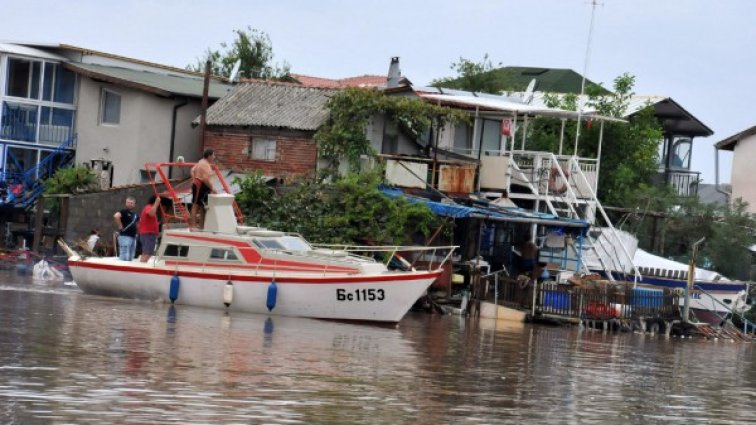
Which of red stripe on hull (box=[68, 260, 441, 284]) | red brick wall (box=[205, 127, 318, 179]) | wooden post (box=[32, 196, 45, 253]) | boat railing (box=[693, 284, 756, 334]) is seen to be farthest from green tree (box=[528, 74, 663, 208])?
red stripe on hull (box=[68, 260, 441, 284])

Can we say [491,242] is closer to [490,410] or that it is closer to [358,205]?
[358,205]

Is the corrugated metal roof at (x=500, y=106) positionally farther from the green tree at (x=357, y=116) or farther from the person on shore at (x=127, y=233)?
the person on shore at (x=127, y=233)

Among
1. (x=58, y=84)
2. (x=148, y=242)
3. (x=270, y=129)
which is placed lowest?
(x=148, y=242)

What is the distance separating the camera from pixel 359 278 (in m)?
30.2

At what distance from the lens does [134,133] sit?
48.6 meters

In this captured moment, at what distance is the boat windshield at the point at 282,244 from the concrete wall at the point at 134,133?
18.1m

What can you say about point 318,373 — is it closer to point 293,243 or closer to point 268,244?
point 268,244

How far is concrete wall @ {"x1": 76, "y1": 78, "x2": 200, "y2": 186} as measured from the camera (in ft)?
159

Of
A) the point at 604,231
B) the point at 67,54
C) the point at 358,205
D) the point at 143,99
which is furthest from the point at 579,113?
the point at 67,54

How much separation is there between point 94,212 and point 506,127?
13.1 meters

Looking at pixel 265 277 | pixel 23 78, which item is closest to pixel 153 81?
pixel 23 78

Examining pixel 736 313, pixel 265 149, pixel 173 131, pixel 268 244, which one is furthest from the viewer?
pixel 173 131

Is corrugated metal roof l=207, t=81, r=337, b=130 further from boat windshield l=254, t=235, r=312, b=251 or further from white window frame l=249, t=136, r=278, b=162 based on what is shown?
boat windshield l=254, t=235, r=312, b=251

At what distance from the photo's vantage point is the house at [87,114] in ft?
160
